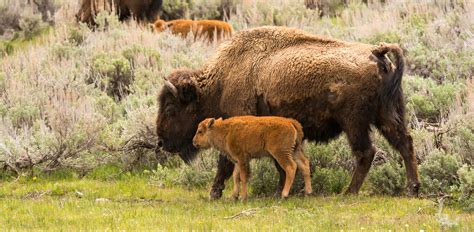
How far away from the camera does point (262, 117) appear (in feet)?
30.7

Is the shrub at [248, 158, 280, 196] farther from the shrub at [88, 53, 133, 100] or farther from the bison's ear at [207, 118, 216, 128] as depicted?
the shrub at [88, 53, 133, 100]

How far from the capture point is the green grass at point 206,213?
26.2 feet

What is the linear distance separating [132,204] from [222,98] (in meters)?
1.64

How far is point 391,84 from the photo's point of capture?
363 inches

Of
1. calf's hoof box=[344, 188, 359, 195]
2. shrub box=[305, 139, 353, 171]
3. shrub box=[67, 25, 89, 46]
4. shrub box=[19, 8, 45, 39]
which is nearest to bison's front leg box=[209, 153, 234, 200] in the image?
shrub box=[305, 139, 353, 171]

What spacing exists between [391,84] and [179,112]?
2.68 metres

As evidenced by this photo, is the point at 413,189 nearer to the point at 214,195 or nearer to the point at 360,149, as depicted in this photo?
the point at 360,149

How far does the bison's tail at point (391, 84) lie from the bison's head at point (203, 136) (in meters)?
1.94

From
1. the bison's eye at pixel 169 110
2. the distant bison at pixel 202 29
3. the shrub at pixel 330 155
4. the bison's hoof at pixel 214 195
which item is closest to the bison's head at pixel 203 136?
the bison's hoof at pixel 214 195

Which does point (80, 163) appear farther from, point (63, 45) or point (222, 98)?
point (63, 45)

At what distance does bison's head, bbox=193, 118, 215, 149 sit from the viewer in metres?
9.68

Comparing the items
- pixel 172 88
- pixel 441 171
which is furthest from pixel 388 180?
pixel 172 88

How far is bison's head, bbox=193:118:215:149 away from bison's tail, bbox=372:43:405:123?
1939 millimetres

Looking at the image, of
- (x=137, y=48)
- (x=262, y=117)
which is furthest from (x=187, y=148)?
(x=137, y=48)
